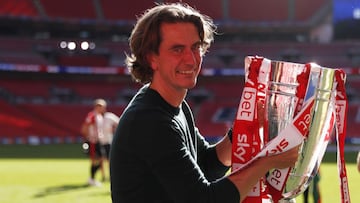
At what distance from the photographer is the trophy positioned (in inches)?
95.6

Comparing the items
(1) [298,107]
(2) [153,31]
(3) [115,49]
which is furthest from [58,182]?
(3) [115,49]

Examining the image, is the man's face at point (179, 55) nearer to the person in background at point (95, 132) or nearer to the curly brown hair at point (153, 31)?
the curly brown hair at point (153, 31)

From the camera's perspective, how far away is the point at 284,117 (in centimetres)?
246

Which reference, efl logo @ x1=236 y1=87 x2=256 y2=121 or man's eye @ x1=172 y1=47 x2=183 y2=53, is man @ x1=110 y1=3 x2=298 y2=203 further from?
efl logo @ x1=236 y1=87 x2=256 y2=121

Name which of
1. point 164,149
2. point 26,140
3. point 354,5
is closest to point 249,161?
point 164,149

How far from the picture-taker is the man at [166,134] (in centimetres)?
233

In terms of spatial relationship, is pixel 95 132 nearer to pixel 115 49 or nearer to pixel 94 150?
pixel 94 150

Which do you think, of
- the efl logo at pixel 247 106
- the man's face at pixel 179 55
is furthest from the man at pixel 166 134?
the efl logo at pixel 247 106

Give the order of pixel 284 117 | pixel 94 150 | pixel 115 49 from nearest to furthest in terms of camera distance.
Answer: pixel 284 117 < pixel 94 150 < pixel 115 49

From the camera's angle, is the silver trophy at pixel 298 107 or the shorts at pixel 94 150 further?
the shorts at pixel 94 150

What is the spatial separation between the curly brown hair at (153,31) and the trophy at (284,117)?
28 cm

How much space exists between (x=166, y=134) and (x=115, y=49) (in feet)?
134

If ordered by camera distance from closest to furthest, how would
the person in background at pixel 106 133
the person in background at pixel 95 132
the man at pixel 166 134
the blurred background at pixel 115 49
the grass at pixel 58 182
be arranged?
the man at pixel 166 134 < the grass at pixel 58 182 < the person in background at pixel 95 132 < the person in background at pixel 106 133 < the blurred background at pixel 115 49

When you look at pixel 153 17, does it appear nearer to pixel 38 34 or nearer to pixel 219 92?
pixel 219 92
